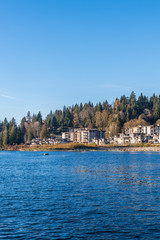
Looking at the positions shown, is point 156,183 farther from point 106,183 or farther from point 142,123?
point 142,123

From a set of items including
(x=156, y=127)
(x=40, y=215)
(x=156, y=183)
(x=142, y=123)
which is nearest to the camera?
(x=40, y=215)

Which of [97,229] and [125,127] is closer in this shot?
[97,229]

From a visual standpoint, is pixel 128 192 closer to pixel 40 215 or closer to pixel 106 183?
pixel 106 183

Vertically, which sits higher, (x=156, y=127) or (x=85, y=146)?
(x=156, y=127)

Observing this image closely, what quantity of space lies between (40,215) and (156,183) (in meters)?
17.9

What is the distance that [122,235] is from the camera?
1529cm

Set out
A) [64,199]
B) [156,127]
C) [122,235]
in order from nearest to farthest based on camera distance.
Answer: [122,235]
[64,199]
[156,127]

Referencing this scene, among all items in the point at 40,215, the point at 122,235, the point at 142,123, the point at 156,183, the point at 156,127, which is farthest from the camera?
the point at 142,123

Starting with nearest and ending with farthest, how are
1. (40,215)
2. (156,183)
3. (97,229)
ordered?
(97,229) → (40,215) → (156,183)

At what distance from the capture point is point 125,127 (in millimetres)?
190250

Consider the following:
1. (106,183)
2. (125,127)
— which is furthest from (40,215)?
(125,127)

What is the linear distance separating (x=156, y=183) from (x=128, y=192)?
22.6ft

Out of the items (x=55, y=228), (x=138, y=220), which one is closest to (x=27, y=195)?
(x=55, y=228)

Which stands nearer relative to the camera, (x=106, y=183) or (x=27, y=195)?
(x=27, y=195)
